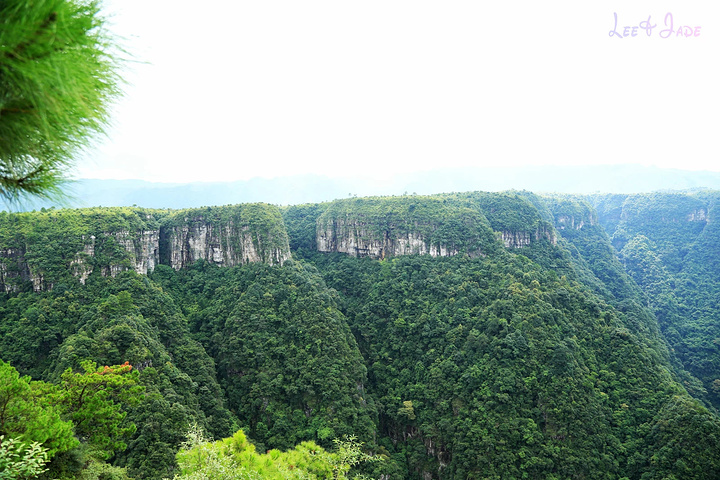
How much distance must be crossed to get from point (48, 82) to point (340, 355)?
39843mm

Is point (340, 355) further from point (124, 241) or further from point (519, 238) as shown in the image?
point (519, 238)

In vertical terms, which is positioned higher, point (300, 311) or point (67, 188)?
→ point (67, 188)

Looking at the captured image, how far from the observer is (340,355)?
39.6 metres

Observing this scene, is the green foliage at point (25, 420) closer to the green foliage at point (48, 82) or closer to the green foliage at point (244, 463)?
the green foliage at point (244, 463)

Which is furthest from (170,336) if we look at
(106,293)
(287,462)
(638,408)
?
(638,408)

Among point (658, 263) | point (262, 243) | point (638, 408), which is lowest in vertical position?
point (638, 408)

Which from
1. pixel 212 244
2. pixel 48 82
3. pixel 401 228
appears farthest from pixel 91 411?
pixel 401 228

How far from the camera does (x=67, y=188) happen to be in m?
3.91

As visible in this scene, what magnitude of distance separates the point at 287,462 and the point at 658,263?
97.9 meters

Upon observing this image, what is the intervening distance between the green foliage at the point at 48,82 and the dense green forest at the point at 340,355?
1065 cm

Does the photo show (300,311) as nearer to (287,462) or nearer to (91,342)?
(91,342)

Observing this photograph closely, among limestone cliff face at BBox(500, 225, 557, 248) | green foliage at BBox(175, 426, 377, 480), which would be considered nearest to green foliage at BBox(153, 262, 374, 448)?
green foliage at BBox(175, 426, 377, 480)

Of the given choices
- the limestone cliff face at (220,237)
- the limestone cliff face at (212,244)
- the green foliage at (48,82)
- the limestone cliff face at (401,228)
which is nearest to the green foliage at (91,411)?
the green foliage at (48,82)

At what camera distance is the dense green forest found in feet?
76.7
